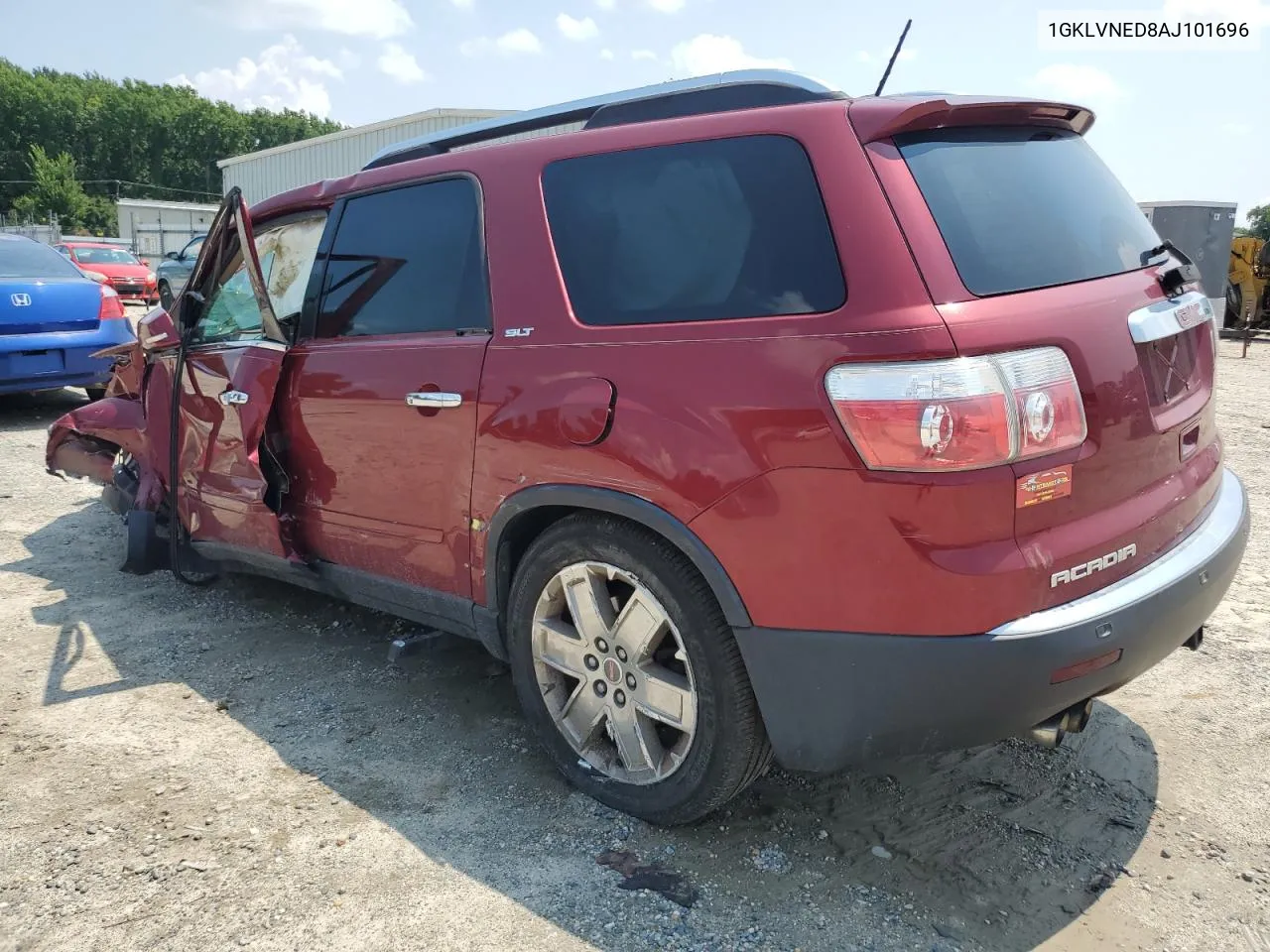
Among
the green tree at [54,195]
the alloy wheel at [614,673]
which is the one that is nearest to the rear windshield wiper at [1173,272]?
the alloy wheel at [614,673]

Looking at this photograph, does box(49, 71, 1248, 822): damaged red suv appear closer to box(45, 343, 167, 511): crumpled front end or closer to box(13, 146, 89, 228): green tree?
box(45, 343, 167, 511): crumpled front end

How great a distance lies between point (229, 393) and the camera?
3.77m

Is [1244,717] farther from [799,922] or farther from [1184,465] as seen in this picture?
[799,922]

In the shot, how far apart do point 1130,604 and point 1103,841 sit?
0.84 metres

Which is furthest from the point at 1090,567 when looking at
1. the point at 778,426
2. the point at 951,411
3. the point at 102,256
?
the point at 102,256

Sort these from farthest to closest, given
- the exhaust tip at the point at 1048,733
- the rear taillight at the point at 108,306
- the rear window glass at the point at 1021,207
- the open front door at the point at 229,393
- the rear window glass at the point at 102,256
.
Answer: the rear window glass at the point at 102,256
the rear taillight at the point at 108,306
the open front door at the point at 229,393
the exhaust tip at the point at 1048,733
the rear window glass at the point at 1021,207

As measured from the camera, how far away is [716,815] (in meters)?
2.79

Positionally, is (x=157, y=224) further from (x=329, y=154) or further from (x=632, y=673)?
(x=632, y=673)

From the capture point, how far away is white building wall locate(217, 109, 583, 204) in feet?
73.3

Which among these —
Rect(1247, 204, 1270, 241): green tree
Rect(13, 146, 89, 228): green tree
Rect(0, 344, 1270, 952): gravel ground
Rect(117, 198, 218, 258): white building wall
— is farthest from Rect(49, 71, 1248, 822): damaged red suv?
Rect(13, 146, 89, 228): green tree

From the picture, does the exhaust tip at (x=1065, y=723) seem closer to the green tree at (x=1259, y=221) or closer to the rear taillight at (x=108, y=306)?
the rear taillight at (x=108, y=306)

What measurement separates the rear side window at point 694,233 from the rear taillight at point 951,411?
238 mm

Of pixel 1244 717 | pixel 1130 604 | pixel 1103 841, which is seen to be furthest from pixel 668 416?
pixel 1244 717

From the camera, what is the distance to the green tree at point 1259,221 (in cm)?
5151
